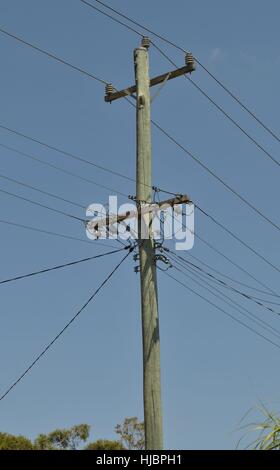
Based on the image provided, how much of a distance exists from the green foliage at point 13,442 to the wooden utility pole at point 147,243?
31.6m

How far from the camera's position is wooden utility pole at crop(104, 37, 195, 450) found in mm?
13625

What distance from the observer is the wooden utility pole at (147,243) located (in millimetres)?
13625

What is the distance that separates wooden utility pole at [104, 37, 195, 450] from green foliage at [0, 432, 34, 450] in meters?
31.6

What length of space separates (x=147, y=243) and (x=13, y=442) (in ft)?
109

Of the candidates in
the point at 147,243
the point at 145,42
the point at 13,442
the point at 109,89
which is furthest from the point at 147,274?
the point at 13,442

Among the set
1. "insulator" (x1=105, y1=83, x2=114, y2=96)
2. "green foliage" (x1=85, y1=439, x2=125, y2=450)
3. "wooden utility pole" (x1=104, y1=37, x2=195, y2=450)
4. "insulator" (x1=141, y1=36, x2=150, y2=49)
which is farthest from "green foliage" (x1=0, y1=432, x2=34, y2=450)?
"insulator" (x1=141, y1=36, x2=150, y2=49)

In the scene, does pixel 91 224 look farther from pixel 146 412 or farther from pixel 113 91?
pixel 146 412

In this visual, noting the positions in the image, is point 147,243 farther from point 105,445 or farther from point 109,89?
point 105,445

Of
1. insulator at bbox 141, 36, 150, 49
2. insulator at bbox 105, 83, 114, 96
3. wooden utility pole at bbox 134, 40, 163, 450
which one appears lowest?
wooden utility pole at bbox 134, 40, 163, 450

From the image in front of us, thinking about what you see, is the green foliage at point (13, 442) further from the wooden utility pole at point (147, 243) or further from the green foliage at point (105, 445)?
the wooden utility pole at point (147, 243)

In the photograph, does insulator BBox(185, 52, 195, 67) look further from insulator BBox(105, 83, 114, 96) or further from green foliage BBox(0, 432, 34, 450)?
green foliage BBox(0, 432, 34, 450)
